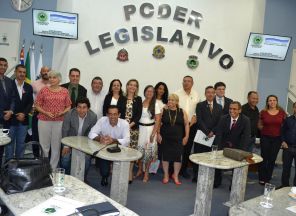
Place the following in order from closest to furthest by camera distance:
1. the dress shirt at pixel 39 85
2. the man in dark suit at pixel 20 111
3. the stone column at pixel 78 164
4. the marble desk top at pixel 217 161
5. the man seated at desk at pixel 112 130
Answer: the marble desk top at pixel 217 161 → the stone column at pixel 78 164 → the man seated at desk at pixel 112 130 → the man in dark suit at pixel 20 111 → the dress shirt at pixel 39 85

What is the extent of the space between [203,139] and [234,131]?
1.73 ft

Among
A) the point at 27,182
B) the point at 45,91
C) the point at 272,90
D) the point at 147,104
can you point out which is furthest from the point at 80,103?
the point at 272,90

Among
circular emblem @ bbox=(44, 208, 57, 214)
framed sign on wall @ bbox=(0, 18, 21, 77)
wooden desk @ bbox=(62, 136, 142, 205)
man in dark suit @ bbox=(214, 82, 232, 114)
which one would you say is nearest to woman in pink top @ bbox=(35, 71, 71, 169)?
wooden desk @ bbox=(62, 136, 142, 205)

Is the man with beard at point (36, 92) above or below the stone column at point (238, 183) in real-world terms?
above

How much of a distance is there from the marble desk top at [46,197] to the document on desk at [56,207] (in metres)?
0.07

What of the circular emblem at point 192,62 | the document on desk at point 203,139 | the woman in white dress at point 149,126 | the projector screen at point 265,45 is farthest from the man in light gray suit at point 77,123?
the projector screen at point 265,45

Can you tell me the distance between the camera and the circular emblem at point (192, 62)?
6752mm

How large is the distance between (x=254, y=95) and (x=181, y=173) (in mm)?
1706

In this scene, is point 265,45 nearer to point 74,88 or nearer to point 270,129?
point 270,129

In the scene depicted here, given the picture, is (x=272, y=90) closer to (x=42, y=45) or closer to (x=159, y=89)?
(x=159, y=89)

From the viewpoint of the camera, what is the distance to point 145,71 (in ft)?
21.9

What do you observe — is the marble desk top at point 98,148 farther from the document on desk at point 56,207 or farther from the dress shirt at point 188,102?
the dress shirt at point 188,102

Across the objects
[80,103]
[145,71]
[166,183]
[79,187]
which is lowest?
[166,183]

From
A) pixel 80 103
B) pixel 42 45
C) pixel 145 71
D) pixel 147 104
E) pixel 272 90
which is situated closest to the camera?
pixel 80 103
